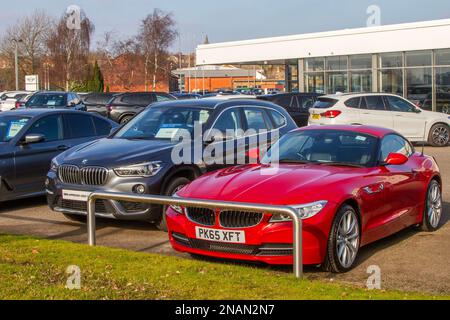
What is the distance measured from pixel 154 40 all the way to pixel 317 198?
218ft

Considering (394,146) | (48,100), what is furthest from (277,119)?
(48,100)

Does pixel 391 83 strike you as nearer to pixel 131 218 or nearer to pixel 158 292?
pixel 131 218

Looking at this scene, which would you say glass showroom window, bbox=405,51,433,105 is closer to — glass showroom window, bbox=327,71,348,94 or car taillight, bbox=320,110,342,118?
glass showroom window, bbox=327,71,348,94

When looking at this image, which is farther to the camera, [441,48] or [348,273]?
[441,48]

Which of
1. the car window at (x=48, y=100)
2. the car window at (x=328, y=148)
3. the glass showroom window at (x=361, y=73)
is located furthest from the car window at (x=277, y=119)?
the glass showroom window at (x=361, y=73)

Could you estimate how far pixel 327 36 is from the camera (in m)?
34.4

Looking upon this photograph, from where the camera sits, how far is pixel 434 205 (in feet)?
29.0

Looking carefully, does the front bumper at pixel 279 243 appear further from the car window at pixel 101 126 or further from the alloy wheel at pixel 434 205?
the car window at pixel 101 126

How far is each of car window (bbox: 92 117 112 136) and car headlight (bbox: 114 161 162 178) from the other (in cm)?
367

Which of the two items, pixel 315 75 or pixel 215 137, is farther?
pixel 315 75

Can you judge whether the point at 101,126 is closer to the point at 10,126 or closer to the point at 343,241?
the point at 10,126
